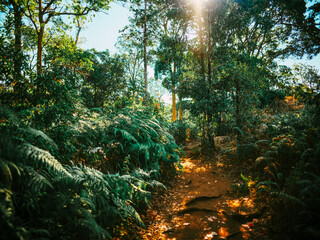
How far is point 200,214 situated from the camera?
3746 millimetres

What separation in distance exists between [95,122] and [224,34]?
10.2 metres

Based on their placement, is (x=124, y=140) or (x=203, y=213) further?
(x=124, y=140)

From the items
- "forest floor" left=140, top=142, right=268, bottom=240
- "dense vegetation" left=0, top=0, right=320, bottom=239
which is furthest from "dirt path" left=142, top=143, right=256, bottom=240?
"dense vegetation" left=0, top=0, right=320, bottom=239

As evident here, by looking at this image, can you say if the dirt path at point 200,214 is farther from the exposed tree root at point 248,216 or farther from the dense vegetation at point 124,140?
the dense vegetation at point 124,140

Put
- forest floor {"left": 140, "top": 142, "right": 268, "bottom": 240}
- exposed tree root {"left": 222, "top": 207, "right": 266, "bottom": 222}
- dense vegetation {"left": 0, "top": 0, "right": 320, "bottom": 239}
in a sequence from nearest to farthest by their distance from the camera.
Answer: dense vegetation {"left": 0, "top": 0, "right": 320, "bottom": 239} → forest floor {"left": 140, "top": 142, "right": 268, "bottom": 240} → exposed tree root {"left": 222, "top": 207, "right": 266, "bottom": 222}

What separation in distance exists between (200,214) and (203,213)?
0.09 metres

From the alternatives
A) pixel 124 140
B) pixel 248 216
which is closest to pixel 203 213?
pixel 248 216

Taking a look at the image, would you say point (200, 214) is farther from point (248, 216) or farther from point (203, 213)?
point (248, 216)

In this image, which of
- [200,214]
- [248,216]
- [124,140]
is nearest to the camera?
[248,216]

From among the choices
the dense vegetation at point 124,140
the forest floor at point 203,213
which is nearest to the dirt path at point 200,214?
the forest floor at point 203,213

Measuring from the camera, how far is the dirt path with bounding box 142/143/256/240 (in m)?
3.13

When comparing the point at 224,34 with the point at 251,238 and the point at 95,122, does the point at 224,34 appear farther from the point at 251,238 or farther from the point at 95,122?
the point at 251,238

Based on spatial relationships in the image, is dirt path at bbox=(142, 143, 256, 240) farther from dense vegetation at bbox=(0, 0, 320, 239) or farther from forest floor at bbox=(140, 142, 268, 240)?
dense vegetation at bbox=(0, 0, 320, 239)

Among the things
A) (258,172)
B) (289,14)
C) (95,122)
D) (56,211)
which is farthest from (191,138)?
(289,14)
